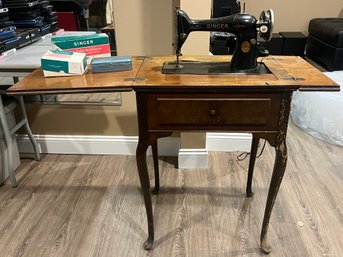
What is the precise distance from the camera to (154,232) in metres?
1.67

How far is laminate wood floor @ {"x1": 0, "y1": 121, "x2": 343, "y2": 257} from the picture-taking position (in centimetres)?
159

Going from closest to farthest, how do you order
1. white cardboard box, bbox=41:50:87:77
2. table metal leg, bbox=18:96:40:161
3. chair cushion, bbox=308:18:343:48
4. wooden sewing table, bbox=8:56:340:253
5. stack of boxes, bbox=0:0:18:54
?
wooden sewing table, bbox=8:56:340:253, white cardboard box, bbox=41:50:87:77, stack of boxes, bbox=0:0:18:54, table metal leg, bbox=18:96:40:161, chair cushion, bbox=308:18:343:48

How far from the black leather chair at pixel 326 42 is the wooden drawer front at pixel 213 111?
2.70m

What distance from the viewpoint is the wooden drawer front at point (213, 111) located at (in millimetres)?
1262

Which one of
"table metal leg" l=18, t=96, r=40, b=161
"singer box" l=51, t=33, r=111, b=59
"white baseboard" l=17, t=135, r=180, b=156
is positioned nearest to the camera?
"singer box" l=51, t=33, r=111, b=59

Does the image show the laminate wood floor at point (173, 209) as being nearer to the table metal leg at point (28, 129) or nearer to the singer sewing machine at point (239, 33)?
the table metal leg at point (28, 129)

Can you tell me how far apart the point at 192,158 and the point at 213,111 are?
0.95 metres

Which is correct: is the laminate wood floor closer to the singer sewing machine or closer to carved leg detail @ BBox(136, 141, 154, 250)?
carved leg detail @ BBox(136, 141, 154, 250)

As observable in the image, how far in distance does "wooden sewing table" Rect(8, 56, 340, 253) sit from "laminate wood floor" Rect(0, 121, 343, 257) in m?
0.47

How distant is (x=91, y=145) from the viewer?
92.9 inches

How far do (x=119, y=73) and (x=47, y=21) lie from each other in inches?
41.8

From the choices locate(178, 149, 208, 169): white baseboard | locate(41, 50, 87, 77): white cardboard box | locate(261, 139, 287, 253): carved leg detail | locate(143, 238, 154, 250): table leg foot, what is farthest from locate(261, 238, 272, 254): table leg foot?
locate(41, 50, 87, 77): white cardboard box

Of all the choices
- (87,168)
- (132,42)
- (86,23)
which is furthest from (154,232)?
(86,23)

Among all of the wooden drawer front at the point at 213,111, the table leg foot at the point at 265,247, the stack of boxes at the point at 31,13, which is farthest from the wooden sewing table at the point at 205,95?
the stack of boxes at the point at 31,13
